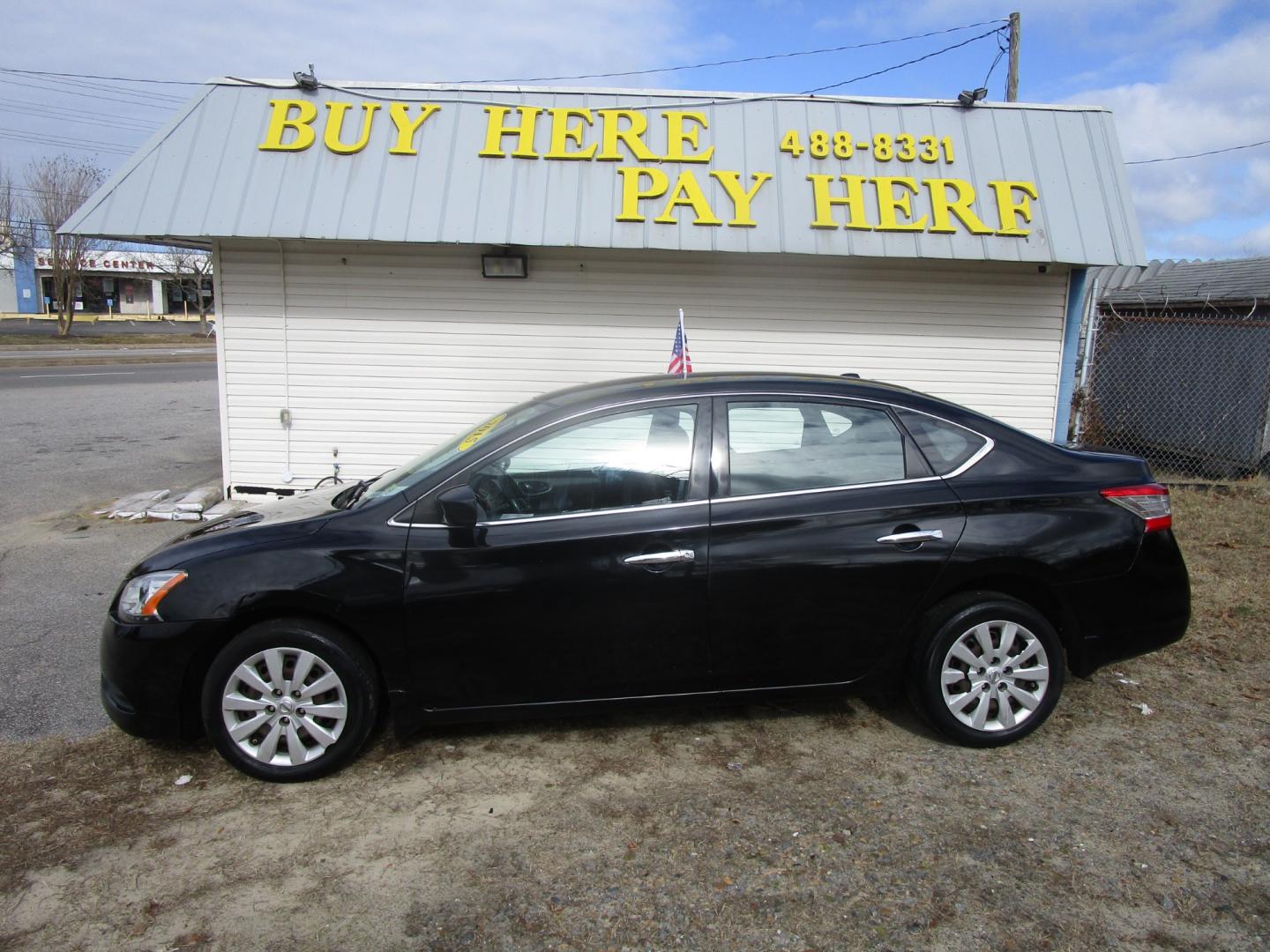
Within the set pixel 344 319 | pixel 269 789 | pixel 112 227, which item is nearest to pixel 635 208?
pixel 344 319

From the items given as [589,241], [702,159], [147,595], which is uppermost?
[702,159]

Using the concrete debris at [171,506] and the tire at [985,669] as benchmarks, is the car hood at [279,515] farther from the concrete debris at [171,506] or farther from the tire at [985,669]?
the concrete debris at [171,506]

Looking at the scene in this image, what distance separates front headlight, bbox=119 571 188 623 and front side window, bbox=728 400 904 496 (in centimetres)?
228

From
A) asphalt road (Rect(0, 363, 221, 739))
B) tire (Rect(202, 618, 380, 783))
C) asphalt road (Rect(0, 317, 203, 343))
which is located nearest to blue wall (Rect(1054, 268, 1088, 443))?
tire (Rect(202, 618, 380, 783))

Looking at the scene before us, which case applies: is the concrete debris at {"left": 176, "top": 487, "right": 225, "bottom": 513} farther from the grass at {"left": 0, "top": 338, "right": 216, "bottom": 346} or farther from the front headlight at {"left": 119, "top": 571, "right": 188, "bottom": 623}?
the grass at {"left": 0, "top": 338, "right": 216, "bottom": 346}

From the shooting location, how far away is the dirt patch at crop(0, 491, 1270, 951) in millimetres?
2881

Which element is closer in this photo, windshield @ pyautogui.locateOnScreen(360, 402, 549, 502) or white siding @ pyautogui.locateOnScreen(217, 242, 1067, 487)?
windshield @ pyautogui.locateOnScreen(360, 402, 549, 502)

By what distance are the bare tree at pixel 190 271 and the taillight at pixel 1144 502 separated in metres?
49.4

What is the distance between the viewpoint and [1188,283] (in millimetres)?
12914

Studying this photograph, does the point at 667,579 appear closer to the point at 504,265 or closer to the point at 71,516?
the point at 504,265

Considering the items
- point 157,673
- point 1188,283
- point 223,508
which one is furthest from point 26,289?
point 157,673

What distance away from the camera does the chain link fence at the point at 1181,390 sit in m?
10.5

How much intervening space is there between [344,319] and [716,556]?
6.32 m

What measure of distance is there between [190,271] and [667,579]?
57252mm
